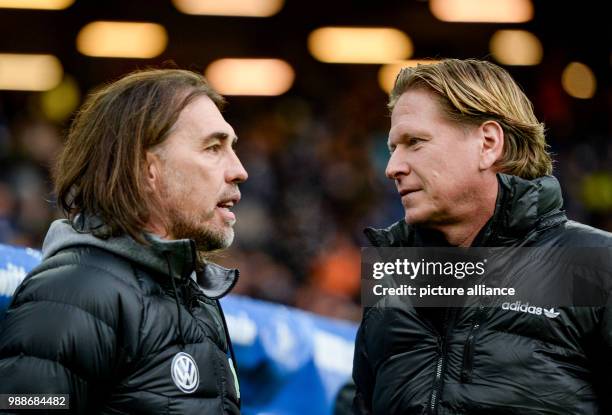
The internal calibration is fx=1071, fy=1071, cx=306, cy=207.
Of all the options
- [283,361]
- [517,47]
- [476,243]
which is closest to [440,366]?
[476,243]

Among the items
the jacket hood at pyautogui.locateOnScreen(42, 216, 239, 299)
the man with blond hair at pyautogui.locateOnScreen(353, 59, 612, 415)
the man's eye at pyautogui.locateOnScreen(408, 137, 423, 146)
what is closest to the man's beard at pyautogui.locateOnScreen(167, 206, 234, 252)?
the jacket hood at pyautogui.locateOnScreen(42, 216, 239, 299)

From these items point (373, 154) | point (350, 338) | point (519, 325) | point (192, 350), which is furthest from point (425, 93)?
point (373, 154)

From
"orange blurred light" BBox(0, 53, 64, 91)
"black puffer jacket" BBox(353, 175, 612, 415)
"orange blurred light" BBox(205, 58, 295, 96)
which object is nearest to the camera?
"black puffer jacket" BBox(353, 175, 612, 415)

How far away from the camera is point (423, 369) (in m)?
3.07

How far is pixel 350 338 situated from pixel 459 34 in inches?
302

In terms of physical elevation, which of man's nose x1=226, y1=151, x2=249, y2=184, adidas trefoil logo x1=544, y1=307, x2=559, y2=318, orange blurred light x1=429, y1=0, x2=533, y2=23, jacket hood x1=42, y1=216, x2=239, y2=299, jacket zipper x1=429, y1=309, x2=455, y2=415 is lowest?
jacket zipper x1=429, y1=309, x2=455, y2=415

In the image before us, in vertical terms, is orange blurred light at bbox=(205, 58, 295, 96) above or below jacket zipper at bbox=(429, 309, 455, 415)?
above

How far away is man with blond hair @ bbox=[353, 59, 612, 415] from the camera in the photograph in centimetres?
294

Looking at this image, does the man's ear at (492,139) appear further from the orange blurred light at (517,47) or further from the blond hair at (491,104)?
the orange blurred light at (517,47)

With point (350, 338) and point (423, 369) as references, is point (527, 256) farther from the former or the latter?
point (350, 338)

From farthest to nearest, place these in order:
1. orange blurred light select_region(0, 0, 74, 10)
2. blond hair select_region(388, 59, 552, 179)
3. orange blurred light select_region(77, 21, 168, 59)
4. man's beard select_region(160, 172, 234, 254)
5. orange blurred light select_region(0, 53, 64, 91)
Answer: orange blurred light select_region(77, 21, 168, 59) → orange blurred light select_region(0, 53, 64, 91) → orange blurred light select_region(0, 0, 74, 10) → blond hair select_region(388, 59, 552, 179) → man's beard select_region(160, 172, 234, 254)

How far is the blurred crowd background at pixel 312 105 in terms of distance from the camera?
410 inches

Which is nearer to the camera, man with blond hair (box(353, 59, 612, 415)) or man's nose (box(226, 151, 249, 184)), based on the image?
man with blond hair (box(353, 59, 612, 415))

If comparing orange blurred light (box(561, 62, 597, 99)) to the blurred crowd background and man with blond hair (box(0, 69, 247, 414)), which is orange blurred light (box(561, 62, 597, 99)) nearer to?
the blurred crowd background
